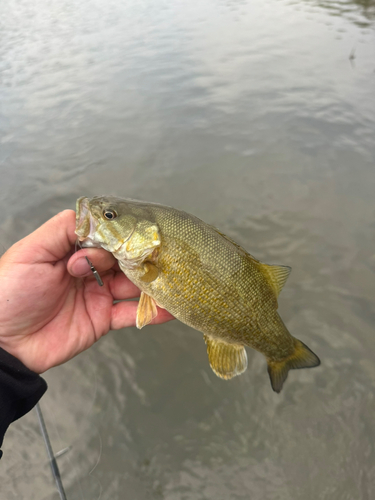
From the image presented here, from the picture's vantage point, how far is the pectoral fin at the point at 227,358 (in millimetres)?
2750

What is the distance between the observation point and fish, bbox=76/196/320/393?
8.00 feet

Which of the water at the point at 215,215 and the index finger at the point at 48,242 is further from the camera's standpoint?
the water at the point at 215,215

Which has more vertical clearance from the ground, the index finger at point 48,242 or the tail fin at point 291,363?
the index finger at point 48,242

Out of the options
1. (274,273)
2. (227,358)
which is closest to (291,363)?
(227,358)

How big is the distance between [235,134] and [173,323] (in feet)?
15.5

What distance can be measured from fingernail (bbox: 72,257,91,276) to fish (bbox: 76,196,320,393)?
0.55 ft

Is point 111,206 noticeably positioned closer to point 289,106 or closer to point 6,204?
point 6,204

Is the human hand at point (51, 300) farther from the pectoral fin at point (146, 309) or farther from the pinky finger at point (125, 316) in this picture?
the pectoral fin at point (146, 309)

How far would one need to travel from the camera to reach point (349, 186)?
541 cm

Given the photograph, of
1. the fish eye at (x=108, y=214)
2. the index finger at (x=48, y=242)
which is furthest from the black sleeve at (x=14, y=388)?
the fish eye at (x=108, y=214)

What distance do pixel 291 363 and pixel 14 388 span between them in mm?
2244

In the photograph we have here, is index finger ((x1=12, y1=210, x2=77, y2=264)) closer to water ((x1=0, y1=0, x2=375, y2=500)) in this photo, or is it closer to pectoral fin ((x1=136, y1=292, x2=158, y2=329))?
pectoral fin ((x1=136, y1=292, x2=158, y2=329))

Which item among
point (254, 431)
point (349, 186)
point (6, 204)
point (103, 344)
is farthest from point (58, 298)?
point (349, 186)

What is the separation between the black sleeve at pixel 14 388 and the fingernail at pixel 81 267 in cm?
81
